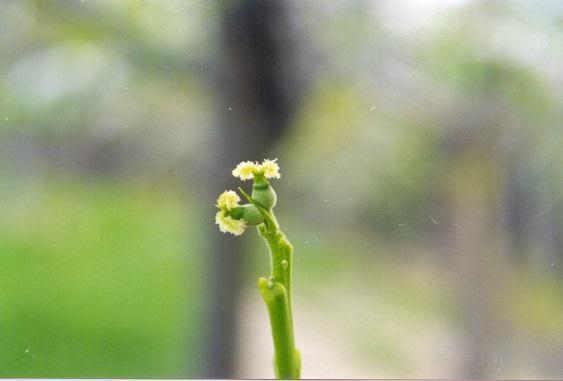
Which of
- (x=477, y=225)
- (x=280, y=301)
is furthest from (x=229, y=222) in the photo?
(x=477, y=225)

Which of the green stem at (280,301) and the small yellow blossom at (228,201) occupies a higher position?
the small yellow blossom at (228,201)

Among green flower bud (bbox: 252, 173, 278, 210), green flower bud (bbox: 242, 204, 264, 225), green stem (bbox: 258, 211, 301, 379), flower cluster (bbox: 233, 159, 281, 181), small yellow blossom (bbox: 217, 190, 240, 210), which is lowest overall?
green stem (bbox: 258, 211, 301, 379)

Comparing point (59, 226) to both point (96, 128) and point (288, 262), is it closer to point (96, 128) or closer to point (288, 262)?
point (96, 128)

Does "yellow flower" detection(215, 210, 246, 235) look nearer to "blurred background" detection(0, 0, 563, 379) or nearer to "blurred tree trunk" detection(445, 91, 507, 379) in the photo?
"blurred background" detection(0, 0, 563, 379)

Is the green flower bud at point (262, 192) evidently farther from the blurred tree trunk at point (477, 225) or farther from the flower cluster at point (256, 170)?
the blurred tree trunk at point (477, 225)

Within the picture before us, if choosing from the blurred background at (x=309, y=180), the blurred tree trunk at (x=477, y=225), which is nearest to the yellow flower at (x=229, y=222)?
the blurred background at (x=309, y=180)

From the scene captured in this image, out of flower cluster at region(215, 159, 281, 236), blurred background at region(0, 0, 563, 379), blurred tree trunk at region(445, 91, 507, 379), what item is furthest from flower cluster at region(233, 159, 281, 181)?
blurred tree trunk at region(445, 91, 507, 379)

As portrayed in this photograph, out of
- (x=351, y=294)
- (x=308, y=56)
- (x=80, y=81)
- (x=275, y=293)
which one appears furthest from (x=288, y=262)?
(x=80, y=81)
